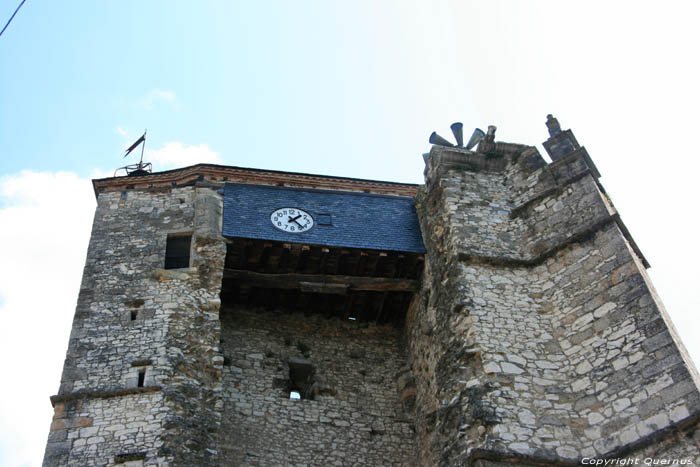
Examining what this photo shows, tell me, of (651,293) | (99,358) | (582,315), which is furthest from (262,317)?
(651,293)

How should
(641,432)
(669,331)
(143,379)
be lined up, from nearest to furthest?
(641,432)
(669,331)
(143,379)

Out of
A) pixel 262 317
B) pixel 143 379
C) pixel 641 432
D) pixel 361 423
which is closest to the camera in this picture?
pixel 641 432

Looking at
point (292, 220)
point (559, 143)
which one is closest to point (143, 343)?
point (292, 220)

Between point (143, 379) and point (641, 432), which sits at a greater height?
point (143, 379)

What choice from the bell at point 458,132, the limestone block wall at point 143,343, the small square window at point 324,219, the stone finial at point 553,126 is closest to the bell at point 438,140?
the bell at point 458,132

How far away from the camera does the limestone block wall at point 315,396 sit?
33.4 ft

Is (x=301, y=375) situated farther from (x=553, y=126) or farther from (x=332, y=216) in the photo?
(x=553, y=126)

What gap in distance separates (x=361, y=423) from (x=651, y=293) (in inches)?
174

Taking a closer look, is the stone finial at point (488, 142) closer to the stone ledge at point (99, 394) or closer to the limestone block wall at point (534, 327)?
the limestone block wall at point (534, 327)

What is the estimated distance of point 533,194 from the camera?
11.1 meters

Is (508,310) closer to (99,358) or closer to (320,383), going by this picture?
(320,383)

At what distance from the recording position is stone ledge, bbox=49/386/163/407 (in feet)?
28.9

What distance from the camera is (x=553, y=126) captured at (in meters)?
11.6

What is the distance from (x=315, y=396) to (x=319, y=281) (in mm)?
1732
